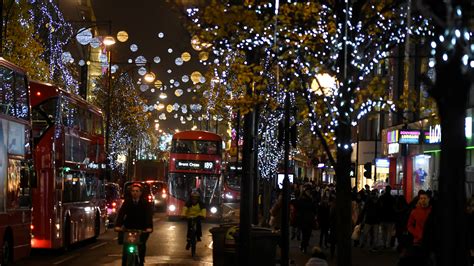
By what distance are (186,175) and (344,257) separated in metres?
27.8

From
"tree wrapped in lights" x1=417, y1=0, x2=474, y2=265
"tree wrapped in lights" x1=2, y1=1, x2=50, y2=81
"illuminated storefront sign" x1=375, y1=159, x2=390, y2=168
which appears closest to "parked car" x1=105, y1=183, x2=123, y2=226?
"tree wrapped in lights" x1=2, y1=1, x2=50, y2=81

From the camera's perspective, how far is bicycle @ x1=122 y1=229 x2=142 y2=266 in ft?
46.9

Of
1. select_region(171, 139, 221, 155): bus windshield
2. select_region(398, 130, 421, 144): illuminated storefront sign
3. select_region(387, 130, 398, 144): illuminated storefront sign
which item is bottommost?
select_region(171, 139, 221, 155): bus windshield

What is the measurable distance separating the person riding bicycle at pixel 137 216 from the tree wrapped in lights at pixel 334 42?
8.65 ft

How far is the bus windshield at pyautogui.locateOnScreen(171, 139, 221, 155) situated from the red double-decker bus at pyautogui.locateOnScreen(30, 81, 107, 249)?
14087 millimetres

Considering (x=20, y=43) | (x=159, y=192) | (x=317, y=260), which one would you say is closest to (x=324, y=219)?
(x=317, y=260)

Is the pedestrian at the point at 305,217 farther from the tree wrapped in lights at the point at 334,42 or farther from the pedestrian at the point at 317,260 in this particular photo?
the pedestrian at the point at 317,260

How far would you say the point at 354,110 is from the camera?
13.9 m

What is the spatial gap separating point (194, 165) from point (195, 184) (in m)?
0.89

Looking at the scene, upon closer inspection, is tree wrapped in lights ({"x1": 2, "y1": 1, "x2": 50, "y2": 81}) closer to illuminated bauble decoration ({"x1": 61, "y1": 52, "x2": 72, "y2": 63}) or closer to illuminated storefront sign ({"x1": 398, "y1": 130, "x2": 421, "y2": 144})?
illuminated bauble decoration ({"x1": 61, "y1": 52, "x2": 72, "y2": 63})

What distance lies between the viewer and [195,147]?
4000cm

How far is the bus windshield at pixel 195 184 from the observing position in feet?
131

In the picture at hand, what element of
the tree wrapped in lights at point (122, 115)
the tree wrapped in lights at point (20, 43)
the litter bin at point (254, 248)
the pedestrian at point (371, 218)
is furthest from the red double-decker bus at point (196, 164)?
the tree wrapped in lights at point (122, 115)

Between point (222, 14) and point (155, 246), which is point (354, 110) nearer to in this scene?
point (222, 14)
